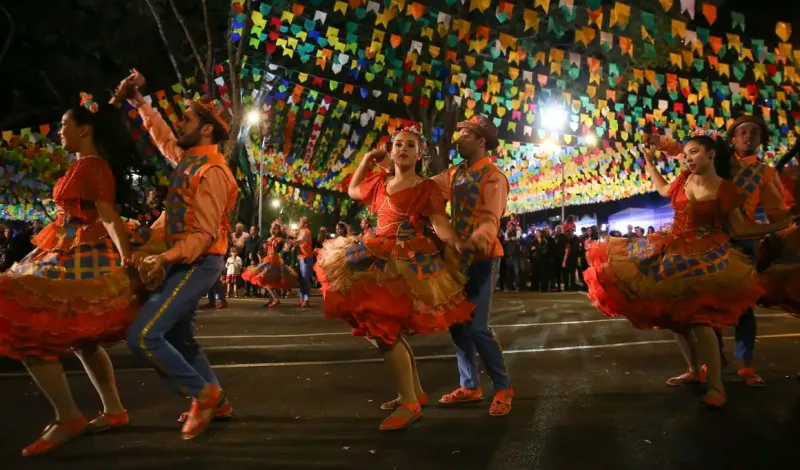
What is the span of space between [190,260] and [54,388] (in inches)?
42.9

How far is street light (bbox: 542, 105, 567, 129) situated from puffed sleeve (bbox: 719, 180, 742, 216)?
48.6ft

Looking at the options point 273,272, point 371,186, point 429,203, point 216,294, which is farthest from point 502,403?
point 216,294

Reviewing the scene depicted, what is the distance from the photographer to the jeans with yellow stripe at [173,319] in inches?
153

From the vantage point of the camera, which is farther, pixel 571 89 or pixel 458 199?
pixel 571 89

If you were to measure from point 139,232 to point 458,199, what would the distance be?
6.91 ft

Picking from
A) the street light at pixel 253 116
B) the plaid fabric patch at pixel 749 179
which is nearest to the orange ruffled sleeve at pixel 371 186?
Answer: the plaid fabric patch at pixel 749 179

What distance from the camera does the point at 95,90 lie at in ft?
74.7

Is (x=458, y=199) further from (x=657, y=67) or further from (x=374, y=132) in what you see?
(x=374, y=132)

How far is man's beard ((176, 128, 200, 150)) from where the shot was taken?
425 centimetres

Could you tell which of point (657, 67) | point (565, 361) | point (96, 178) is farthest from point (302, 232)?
point (657, 67)

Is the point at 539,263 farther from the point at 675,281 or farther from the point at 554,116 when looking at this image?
the point at 675,281

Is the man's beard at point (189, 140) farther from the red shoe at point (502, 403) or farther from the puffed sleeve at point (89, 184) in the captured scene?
the red shoe at point (502, 403)

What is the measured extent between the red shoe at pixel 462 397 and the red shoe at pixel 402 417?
2.05ft

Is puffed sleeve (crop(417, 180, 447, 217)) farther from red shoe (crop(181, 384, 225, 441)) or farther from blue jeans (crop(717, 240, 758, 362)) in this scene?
blue jeans (crop(717, 240, 758, 362))
